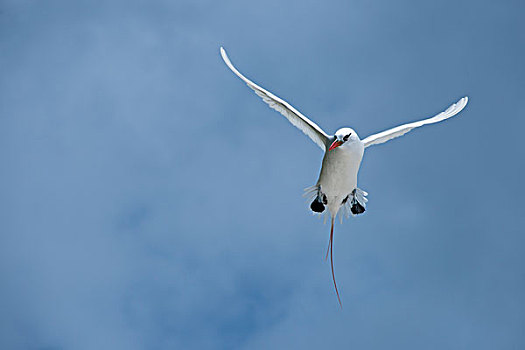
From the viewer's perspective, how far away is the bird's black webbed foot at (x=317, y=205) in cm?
975

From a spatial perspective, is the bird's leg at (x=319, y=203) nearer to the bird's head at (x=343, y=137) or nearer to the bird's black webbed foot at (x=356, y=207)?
the bird's black webbed foot at (x=356, y=207)

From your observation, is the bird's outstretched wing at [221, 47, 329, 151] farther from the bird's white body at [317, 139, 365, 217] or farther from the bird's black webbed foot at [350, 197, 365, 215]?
the bird's black webbed foot at [350, 197, 365, 215]

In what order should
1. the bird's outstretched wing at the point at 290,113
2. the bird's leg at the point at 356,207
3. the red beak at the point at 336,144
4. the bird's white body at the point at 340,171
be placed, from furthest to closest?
1. the bird's leg at the point at 356,207
2. the bird's outstretched wing at the point at 290,113
3. the bird's white body at the point at 340,171
4. the red beak at the point at 336,144

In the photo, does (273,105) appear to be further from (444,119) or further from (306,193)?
(444,119)

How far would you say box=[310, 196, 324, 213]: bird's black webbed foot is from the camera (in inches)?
384

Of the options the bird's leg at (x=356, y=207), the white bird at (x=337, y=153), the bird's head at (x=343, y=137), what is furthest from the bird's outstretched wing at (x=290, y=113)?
the bird's leg at (x=356, y=207)

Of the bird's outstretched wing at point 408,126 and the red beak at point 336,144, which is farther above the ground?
the bird's outstretched wing at point 408,126

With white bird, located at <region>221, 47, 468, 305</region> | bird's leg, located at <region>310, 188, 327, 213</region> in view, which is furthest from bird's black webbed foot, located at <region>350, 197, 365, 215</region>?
bird's leg, located at <region>310, 188, 327, 213</region>

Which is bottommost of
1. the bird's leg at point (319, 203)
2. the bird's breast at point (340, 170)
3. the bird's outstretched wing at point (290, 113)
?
the bird's breast at point (340, 170)

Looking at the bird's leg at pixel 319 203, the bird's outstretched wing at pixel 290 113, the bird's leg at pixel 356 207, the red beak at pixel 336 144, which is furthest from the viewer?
the bird's leg at pixel 356 207

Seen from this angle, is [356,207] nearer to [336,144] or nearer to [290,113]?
[336,144]

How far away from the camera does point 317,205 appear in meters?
9.79

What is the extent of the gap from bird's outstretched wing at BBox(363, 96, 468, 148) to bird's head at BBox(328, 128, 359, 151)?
1.00 meters

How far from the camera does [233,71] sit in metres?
9.37
